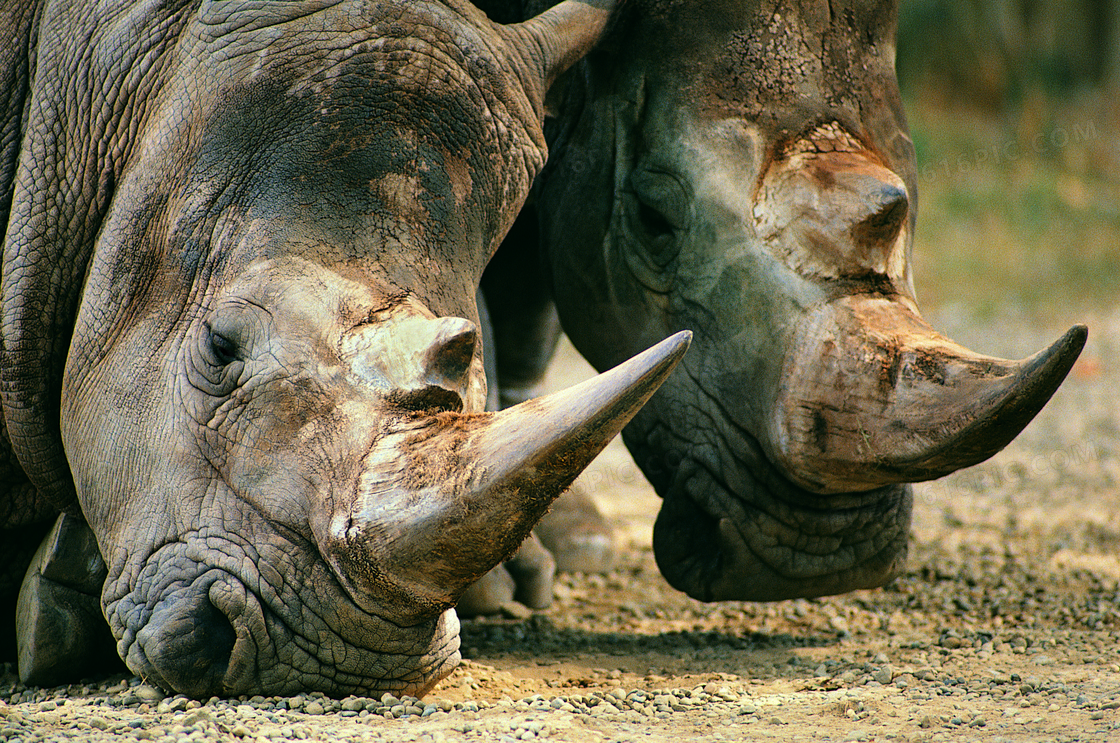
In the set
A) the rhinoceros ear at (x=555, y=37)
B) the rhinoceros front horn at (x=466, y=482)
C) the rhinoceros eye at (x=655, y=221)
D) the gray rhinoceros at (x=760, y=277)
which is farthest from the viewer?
the rhinoceros eye at (x=655, y=221)

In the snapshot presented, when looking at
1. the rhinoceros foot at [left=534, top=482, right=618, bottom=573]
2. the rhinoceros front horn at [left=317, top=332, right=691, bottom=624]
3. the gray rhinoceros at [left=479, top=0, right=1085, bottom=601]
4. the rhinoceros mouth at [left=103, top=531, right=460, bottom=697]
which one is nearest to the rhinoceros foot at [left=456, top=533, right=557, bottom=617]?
the rhinoceros foot at [left=534, top=482, right=618, bottom=573]

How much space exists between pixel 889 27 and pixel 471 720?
2.75m

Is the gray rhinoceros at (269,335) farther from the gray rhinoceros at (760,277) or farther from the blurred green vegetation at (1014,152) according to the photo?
the blurred green vegetation at (1014,152)

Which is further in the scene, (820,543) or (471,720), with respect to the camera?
(820,543)

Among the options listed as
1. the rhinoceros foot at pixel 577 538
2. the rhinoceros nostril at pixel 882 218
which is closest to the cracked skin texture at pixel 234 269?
the rhinoceros nostril at pixel 882 218

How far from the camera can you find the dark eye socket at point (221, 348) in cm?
294

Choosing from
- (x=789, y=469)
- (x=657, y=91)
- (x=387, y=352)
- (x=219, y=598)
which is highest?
(x=657, y=91)

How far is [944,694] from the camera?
3219mm

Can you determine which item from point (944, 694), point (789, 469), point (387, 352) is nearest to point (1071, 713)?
point (944, 694)

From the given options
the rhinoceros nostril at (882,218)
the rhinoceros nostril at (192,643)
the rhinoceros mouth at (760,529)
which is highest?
the rhinoceros nostril at (882,218)

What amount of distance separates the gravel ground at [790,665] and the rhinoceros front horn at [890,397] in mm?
617

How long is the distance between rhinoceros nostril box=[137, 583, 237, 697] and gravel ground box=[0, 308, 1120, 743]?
55 mm

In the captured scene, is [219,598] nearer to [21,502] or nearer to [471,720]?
[471,720]

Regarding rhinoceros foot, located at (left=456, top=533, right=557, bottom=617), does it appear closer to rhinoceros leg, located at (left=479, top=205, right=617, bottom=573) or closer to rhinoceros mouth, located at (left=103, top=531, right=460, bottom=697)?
rhinoceros leg, located at (left=479, top=205, right=617, bottom=573)
